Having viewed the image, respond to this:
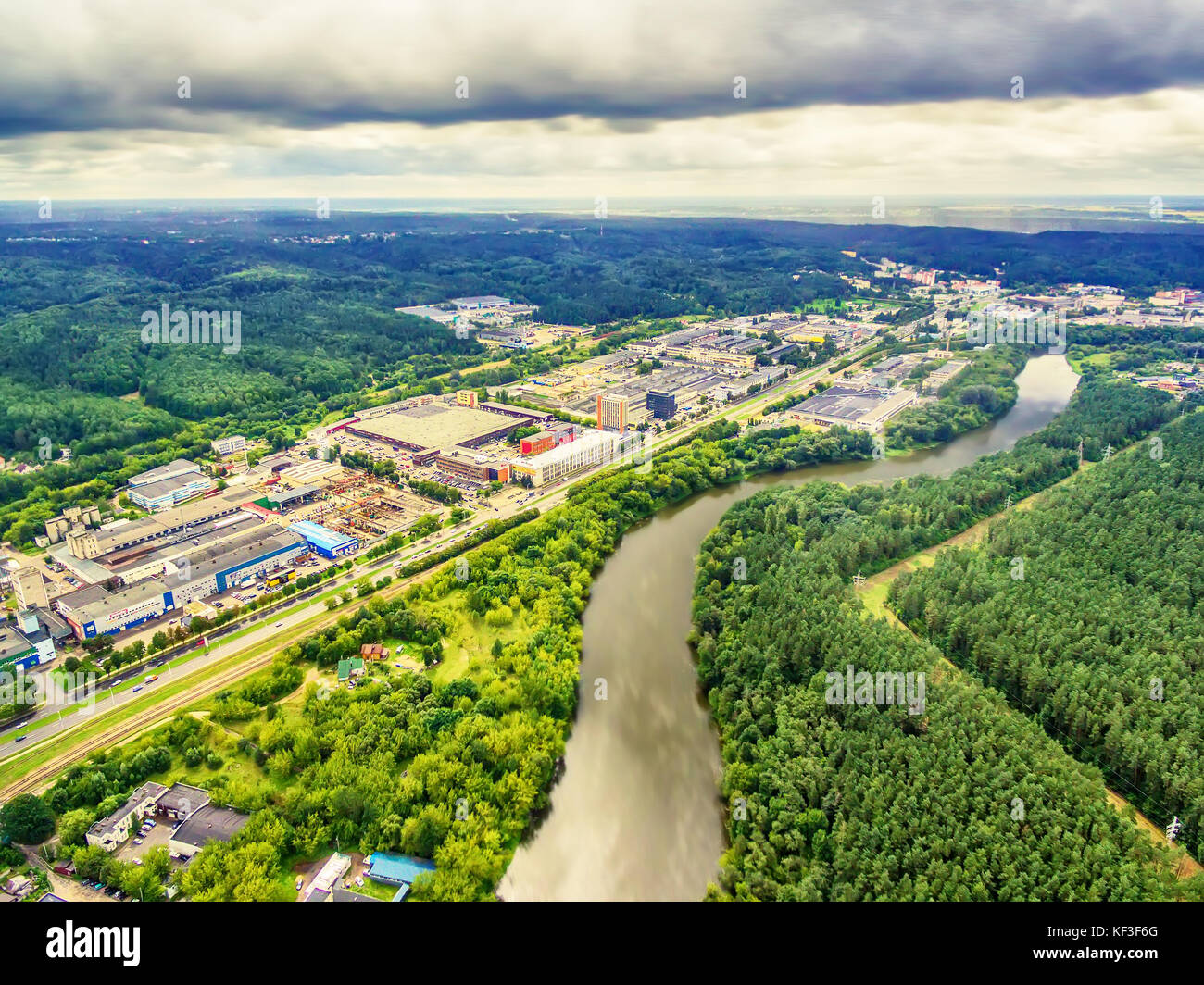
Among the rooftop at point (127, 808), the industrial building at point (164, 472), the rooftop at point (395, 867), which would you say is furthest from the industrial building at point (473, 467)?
the rooftop at point (395, 867)

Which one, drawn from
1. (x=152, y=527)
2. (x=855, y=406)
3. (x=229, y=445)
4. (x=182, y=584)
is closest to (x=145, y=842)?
(x=182, y=584)

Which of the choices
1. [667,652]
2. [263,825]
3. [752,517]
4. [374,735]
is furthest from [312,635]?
[752,517]

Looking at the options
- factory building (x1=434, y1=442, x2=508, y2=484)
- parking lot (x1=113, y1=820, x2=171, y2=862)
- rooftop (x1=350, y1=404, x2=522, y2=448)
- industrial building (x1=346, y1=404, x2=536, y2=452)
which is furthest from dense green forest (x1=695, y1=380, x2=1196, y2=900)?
rooftop (x1=350, y1=404, x2=522, y2=448)

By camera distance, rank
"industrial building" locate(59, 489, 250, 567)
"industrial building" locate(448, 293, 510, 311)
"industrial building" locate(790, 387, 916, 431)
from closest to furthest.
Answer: "industrial building" locate(59, 489, 250, 567), "industrial building" locate(790, 387, 916, 431), "industrial building" locate(448, 293, 510, 311)

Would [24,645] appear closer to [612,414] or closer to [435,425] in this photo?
[435,425]

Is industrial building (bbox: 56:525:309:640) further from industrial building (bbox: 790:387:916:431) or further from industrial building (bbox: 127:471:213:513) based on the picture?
industrial building (bbox: 790:387:916:431)
